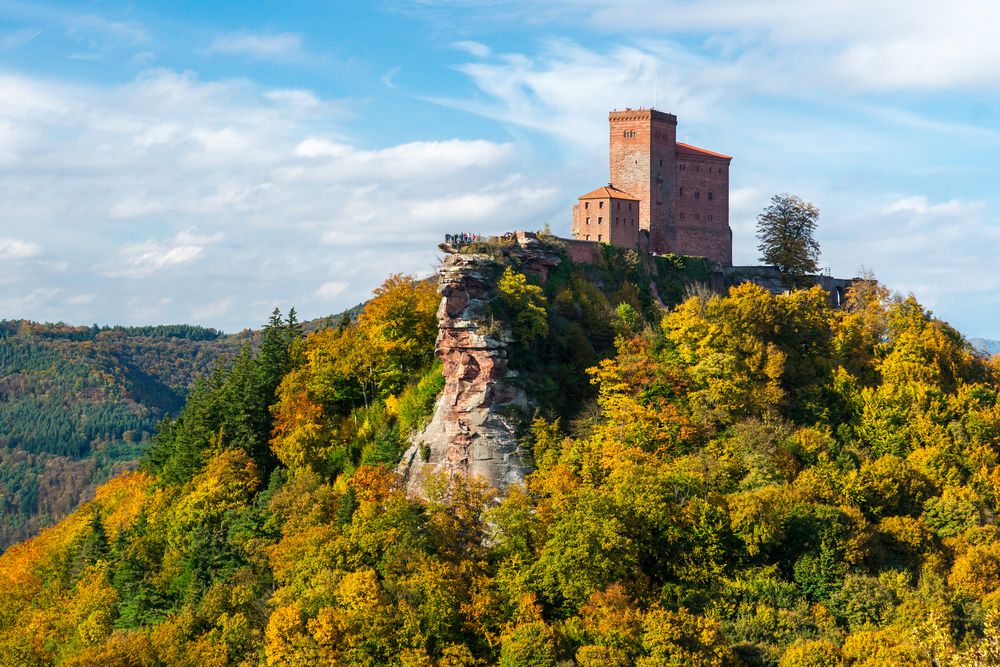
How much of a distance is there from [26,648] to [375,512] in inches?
847

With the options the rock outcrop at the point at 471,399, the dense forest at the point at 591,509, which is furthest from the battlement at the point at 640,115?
the rock outcrop at the point at 471,399

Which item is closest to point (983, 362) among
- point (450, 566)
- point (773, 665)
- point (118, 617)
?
point (773, 665)

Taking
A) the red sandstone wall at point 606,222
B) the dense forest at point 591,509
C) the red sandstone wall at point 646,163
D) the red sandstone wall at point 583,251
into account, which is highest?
the red sandstone wall at point 646,163

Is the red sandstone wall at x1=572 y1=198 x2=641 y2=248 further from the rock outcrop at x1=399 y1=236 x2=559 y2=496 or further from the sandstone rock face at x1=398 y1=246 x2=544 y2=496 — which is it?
the sandstone rock face at x1=398 y1=246 x2=544 y2=496

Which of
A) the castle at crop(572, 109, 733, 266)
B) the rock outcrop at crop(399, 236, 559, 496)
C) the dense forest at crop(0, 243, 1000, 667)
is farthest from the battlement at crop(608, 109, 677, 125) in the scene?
the rock outcrop at crop(399, 236, 559, 496)

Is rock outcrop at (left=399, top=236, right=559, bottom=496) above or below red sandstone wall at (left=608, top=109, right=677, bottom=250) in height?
below

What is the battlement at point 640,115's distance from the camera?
78.3 meters

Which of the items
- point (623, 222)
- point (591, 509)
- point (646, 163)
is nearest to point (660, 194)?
point (646, 163)

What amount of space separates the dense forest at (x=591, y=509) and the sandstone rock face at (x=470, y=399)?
1.22 meters

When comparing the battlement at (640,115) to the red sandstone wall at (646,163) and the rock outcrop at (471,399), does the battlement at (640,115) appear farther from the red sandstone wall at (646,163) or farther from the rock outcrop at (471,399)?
the rock outcrop at (471,399)

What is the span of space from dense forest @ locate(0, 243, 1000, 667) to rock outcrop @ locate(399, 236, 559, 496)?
1.20m

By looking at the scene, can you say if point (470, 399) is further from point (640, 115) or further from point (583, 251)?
point (640, 115)

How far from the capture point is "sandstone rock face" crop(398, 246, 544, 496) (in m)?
58.8

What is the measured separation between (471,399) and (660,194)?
81.2 ft
